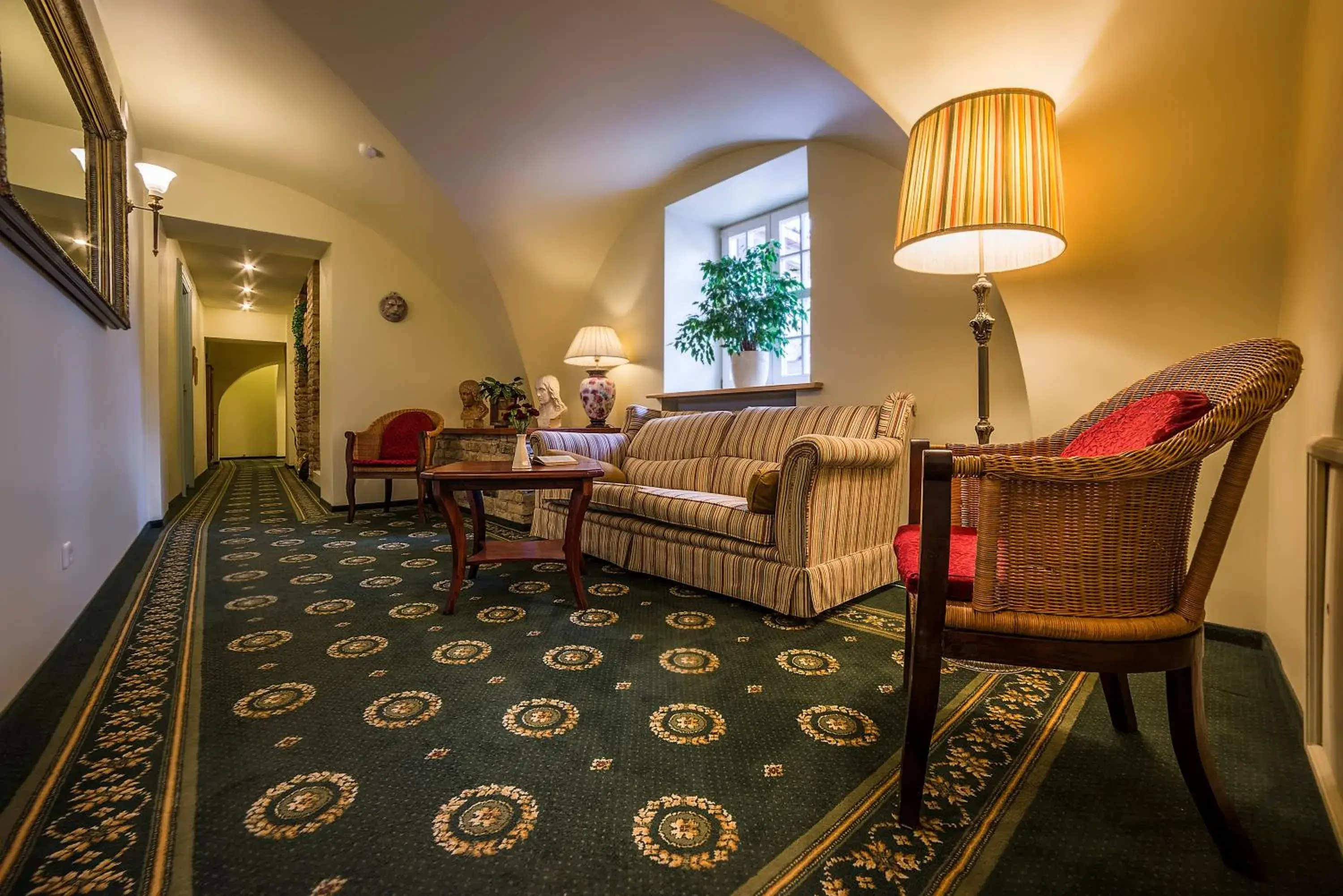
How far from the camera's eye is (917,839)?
970 mm

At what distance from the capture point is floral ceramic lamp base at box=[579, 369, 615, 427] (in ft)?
14.1

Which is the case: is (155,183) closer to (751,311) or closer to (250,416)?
(751,311)

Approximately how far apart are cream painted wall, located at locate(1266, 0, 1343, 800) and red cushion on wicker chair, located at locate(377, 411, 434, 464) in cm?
504

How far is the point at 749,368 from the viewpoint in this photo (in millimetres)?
3514

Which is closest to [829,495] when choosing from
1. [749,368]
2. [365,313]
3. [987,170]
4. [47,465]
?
[987,170]

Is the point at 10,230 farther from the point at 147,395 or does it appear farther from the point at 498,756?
the point at 147,395

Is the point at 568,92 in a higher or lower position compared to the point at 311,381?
higher

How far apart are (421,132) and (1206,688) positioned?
14.4 ft

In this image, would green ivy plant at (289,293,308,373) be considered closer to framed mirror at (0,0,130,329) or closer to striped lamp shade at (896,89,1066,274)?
framed mirror at (0,0,130,329)

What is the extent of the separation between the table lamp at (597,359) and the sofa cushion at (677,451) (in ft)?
2.83

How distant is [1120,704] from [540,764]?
132 centimetres

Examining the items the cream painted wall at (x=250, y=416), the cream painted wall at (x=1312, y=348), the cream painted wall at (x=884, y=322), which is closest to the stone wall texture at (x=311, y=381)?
the cream painted wall at (x=884, y=322)

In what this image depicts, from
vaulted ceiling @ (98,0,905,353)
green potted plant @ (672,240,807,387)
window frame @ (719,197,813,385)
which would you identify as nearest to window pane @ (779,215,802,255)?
window frame @ (719,197,813,385)

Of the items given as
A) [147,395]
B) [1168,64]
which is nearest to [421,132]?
[147,395]
